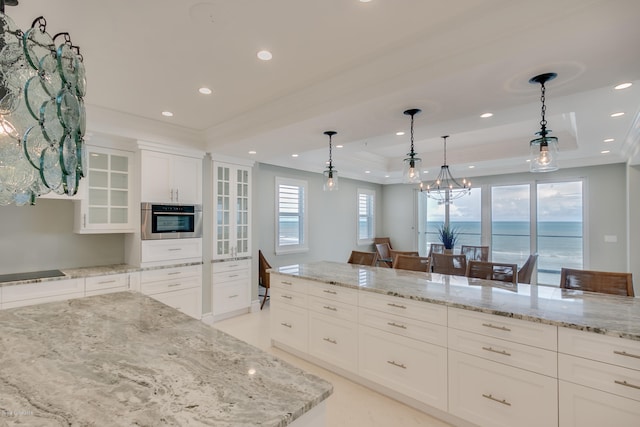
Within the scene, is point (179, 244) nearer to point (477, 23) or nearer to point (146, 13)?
point (146, 13)

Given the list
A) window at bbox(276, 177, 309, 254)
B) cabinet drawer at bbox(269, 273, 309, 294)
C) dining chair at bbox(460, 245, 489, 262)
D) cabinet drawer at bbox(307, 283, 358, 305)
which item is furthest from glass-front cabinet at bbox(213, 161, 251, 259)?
dining chair at bbox(460, 245, 489, 262)

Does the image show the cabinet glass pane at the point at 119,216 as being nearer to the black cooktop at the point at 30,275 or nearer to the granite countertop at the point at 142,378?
the black cooktop at the point at 30,275

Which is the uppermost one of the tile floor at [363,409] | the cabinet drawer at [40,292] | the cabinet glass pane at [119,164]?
the cabinet glass pane at [119,164]

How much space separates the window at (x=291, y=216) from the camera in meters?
5.94

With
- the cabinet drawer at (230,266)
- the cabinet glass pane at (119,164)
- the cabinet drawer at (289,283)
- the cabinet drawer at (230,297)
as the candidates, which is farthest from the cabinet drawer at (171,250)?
the cabinet drawer at (289,283)

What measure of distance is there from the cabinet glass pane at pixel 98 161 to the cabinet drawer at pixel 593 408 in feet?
15.7

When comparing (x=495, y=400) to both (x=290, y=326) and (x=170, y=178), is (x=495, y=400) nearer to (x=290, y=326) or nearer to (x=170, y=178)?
(x=290, y=326)

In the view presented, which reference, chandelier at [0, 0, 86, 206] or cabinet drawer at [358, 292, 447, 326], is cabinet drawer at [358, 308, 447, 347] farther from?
chandelier at [0, 0, 86, 206]

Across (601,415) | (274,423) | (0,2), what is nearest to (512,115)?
A: (601,415)

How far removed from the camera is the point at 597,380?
66.6 inches

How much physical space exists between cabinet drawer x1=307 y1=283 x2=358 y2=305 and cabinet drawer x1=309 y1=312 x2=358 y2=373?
20 centimetres

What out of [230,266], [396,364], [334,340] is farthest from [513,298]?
[230,266]

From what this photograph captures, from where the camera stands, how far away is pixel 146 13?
188 cm

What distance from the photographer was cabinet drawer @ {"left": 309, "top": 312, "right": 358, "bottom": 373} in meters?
2.82
